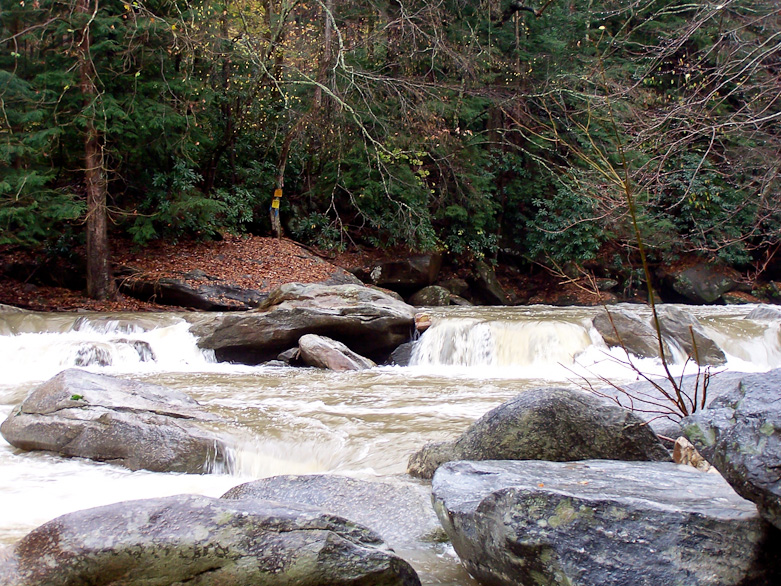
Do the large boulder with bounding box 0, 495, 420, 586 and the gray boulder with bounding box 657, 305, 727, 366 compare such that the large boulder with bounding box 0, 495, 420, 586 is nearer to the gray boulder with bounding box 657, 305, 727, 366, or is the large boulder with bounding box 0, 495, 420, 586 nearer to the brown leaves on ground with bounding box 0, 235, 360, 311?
the gray boulder with bounding box 657, 305, 727, 366

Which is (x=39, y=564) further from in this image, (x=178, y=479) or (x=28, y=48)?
(x=28, y=48)

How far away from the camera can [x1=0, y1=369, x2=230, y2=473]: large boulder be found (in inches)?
207

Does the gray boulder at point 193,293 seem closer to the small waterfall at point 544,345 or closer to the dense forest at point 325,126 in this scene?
the dense forest at point 325,126

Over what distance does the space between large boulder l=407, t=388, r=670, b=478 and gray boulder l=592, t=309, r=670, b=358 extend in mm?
7198

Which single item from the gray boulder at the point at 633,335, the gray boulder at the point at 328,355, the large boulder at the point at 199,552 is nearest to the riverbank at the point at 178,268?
the gray boulder at the point at 633,335

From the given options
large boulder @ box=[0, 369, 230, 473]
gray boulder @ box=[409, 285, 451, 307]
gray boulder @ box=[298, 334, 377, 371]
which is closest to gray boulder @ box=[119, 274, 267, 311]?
gray boulder @ box=[298, 334, 377, 371]

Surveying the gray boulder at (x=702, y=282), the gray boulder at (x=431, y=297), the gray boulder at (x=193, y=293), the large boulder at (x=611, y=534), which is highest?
the gray boulder at (x=702, y=282)

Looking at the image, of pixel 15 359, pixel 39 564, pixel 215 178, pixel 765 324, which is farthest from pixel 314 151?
pixel 39 564

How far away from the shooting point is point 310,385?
885cm

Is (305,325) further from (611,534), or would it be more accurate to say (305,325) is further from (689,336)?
(611,534)

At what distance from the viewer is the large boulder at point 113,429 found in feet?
17.3

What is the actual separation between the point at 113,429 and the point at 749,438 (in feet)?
15.6

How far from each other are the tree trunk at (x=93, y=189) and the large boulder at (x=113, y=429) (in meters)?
9.20

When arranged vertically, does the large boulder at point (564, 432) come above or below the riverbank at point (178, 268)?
below
